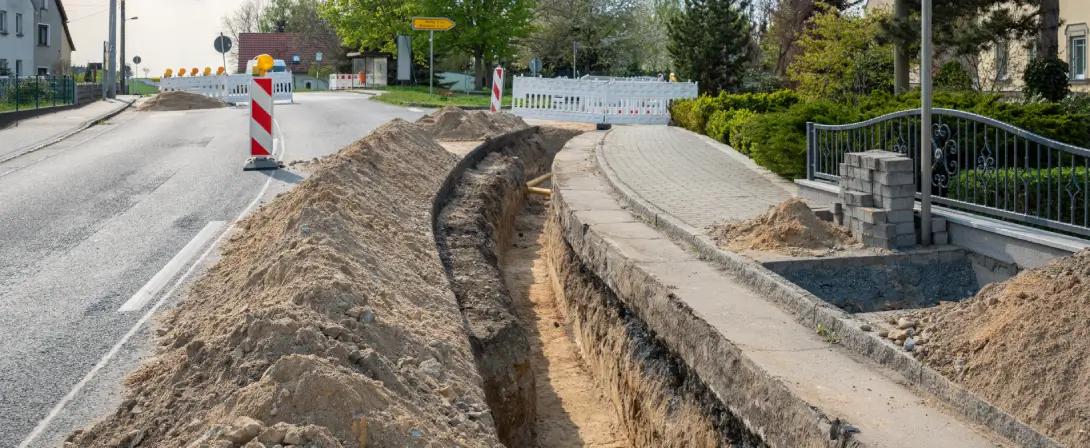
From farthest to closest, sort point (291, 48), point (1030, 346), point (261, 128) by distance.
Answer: point (291, 48), point (261, 128), point (1030, 346)

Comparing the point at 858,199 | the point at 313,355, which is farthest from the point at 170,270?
the point at 858,199

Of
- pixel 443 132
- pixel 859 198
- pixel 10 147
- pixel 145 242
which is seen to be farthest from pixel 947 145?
pixel 10 147

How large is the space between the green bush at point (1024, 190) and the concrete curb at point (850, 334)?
181 centimetres

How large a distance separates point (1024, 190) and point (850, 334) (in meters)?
2.63

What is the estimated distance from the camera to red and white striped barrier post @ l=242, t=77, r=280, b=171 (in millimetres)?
13648

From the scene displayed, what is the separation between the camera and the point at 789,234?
7.73m

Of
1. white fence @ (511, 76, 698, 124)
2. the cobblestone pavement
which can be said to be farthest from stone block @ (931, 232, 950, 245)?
white fence @ (511, 76, 698, 124)

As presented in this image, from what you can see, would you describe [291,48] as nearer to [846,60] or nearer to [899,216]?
[846,60]

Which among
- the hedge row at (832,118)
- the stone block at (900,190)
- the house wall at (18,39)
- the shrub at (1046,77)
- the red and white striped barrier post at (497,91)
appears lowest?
the stone block at (900,190)

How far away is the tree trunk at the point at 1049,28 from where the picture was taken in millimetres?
16373

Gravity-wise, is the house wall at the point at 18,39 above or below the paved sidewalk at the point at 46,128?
above

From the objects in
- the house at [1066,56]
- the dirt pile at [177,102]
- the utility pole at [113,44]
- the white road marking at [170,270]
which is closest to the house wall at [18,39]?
the utility pole at [113,44]

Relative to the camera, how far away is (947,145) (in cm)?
791

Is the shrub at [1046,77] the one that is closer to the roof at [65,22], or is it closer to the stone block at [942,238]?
the stone block at [942,238]
